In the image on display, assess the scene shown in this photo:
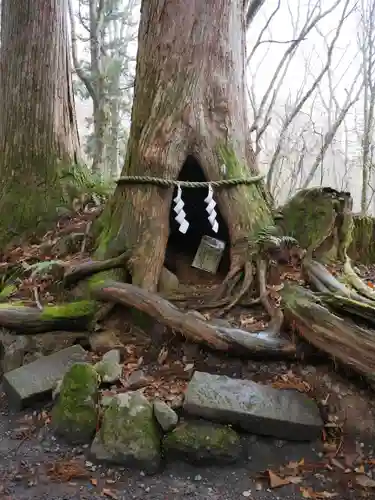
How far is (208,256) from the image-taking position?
4055 mm

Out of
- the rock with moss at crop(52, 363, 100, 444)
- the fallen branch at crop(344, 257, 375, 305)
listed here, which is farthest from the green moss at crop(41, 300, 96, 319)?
the fallen branch at crop(344, 257, 375, 305)

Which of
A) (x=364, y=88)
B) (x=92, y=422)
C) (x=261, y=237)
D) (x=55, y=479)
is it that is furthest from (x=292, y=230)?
(x=364, y=88)

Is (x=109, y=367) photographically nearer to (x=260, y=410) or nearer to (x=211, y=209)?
(x=260, y=410)

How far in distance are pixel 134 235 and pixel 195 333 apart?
117 centimetres

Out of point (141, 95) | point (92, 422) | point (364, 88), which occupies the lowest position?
point (92, 422)

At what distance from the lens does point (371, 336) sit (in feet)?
8.86

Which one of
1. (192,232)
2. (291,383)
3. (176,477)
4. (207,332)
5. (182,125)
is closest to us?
(176,477)

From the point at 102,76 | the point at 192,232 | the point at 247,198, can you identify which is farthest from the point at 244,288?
Result: the point at 102,76

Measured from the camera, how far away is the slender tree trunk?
5.30m

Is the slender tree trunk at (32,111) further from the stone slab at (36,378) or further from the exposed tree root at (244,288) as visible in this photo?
the exposed tree root at (244,288)

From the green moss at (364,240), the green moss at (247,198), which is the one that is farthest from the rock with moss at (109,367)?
the green moss at (364,240)

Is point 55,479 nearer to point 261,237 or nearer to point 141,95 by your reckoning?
point 261,237

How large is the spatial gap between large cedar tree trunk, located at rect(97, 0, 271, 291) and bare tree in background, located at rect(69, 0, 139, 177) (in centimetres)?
532

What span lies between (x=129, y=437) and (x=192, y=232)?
2.26 metres
